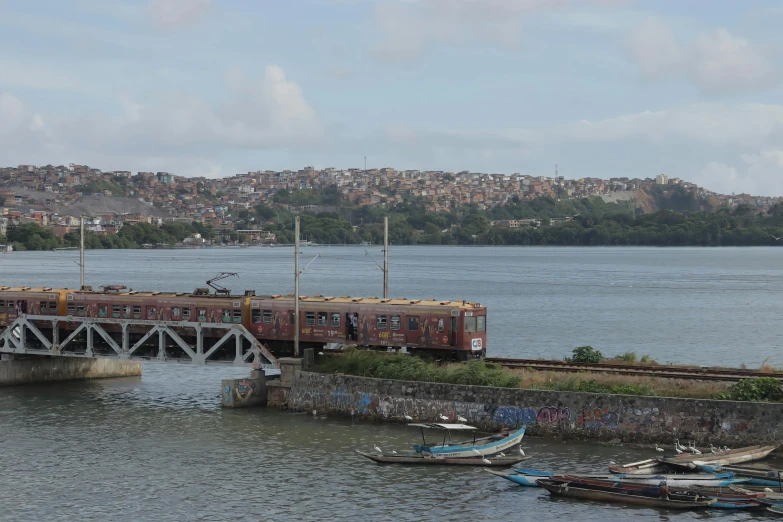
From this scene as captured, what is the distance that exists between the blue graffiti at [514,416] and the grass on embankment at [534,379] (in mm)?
975

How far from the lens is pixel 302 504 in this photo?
1078 inches

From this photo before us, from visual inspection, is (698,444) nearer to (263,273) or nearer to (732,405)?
(732,405)

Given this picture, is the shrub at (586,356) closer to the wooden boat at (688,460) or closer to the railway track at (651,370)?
the railway track at (651,370)

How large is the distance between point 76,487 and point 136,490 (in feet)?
5.52

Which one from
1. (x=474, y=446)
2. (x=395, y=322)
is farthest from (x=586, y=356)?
(x=474, y=446)

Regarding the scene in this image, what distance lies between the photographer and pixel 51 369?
153ft

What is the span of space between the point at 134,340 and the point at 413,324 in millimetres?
13152

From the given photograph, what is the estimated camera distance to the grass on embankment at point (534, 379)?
31.5 metres

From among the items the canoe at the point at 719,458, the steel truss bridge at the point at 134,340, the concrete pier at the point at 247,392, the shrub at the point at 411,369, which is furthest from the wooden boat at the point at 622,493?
the steel truss bridge at the point at 134,340

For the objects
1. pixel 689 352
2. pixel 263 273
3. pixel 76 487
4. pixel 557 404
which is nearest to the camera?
pixel 76 487

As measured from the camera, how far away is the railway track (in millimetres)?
34938

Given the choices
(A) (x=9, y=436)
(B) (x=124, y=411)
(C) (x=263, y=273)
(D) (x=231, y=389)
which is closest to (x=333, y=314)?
(D) (x=231, y=389)

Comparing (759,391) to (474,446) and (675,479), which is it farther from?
(474,446)

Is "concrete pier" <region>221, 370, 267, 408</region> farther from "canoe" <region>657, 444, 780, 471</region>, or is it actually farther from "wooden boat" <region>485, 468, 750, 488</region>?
"canoe" <region>657, 444, 780, 471</region>
